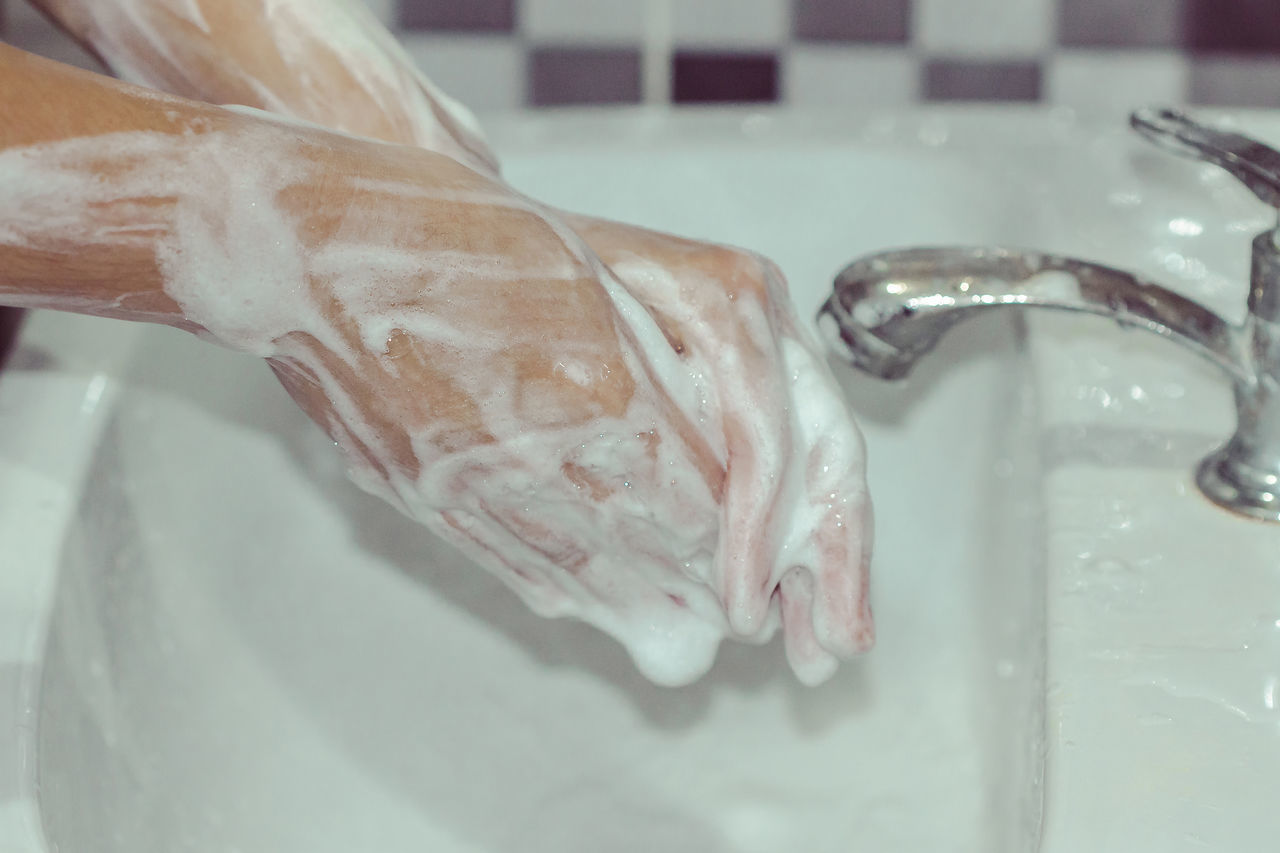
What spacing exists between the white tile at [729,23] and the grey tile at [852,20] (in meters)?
0.01

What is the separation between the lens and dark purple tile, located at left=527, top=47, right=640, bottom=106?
923 mm

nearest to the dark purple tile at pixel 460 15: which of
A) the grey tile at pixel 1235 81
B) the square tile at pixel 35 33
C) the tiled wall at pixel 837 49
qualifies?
the tiled wall at pixel 837 49

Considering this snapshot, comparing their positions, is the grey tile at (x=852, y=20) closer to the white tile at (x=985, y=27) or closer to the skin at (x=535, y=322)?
the white tile at (x=985, y=27)

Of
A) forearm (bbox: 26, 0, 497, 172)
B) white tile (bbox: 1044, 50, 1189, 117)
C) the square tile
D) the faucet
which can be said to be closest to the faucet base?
the faucet

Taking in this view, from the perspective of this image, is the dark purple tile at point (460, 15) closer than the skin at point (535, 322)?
No

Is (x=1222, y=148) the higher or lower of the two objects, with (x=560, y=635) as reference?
higher

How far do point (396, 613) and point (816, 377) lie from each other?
31 centimetres

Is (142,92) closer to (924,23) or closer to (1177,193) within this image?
(1177,193)

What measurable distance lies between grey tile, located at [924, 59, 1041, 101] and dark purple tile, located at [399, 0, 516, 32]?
0.30m

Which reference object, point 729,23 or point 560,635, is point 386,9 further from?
point 560,635

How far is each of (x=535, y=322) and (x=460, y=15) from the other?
0.60 metres

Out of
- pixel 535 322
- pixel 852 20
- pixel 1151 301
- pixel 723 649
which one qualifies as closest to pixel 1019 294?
pixel 1151 301

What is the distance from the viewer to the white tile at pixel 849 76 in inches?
35.9

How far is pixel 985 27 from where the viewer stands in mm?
892
